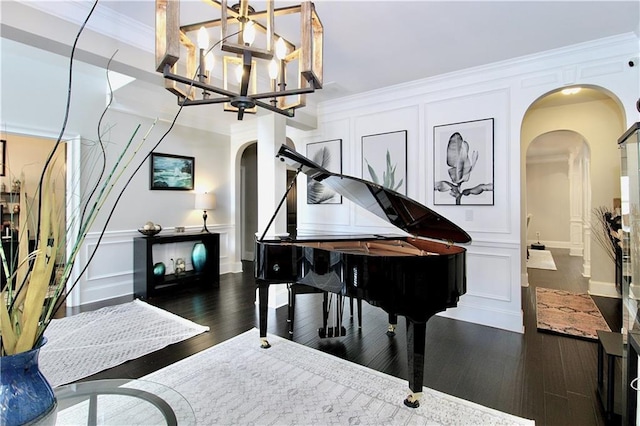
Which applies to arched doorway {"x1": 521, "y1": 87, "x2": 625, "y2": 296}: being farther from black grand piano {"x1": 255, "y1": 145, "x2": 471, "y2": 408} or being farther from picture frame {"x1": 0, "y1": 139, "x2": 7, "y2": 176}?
picture frame {"x1": 0, "y1": 139, "x2": 7, "y2": 176}

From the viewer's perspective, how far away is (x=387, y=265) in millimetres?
2172

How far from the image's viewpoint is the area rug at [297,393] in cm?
197

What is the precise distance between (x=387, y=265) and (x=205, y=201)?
157 inches

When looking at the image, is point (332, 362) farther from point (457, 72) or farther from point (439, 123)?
point (457, 72)

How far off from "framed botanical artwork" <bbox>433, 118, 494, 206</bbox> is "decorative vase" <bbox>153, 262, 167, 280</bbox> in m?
4.03

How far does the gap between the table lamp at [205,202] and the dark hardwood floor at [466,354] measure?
5.28 ft

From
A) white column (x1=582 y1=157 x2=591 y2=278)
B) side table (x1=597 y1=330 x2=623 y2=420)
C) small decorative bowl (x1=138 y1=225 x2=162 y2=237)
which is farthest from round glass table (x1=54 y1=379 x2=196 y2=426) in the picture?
white column (x1=582 y1=157 x2=591 y2=278)

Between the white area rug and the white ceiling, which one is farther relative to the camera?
the white area rug

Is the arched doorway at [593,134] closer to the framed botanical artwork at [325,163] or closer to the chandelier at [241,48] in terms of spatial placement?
the framed botanical artwork at [325,163]

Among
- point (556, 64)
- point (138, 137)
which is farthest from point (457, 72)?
point (138, 137)

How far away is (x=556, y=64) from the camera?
3.20 m

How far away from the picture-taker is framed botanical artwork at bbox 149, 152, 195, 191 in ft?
16.0

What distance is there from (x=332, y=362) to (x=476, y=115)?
3075 millimetres

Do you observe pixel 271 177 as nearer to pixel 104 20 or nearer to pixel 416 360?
pixel 104 20
